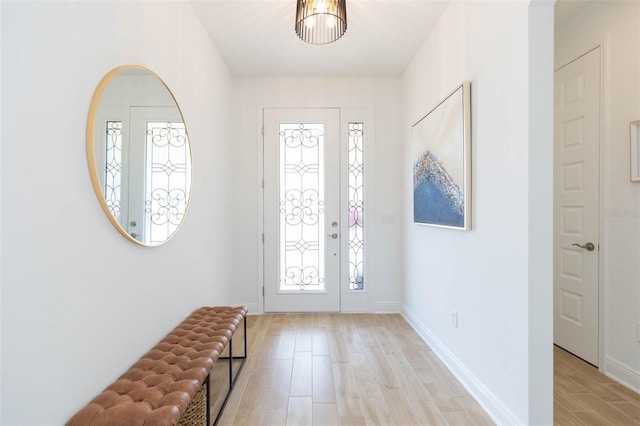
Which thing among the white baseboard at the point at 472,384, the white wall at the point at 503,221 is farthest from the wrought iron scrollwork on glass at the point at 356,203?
the white wall at the point at 503,221

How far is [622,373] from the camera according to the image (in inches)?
83.9

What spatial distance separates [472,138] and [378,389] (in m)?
1.79

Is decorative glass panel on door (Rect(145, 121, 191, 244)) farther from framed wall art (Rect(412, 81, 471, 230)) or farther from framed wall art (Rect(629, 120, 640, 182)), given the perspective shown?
framed wall art (Rect(629, 120, 640, 182))

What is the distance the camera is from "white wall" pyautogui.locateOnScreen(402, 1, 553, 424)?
1.52 meters

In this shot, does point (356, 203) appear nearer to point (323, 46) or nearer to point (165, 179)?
point (323, 46)

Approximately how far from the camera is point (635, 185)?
2096mm

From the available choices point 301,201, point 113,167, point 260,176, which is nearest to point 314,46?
point 260,176

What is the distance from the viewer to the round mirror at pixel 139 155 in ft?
4.50

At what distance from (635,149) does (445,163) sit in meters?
1.19

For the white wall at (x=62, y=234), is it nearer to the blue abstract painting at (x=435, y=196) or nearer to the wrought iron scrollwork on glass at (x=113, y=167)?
the wrought iron scrollwork on glass at (x=113, y=167)

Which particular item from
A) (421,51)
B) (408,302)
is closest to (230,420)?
(408,302)

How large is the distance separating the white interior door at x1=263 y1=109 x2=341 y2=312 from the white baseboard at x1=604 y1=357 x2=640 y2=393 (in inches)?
92.6

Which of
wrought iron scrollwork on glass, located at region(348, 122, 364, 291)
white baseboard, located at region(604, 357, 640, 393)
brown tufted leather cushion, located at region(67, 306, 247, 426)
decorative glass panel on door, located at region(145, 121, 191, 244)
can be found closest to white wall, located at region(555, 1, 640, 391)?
white baseboard, located at region(604, 357, 640, 393)

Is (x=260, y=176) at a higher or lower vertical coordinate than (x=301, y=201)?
higher
